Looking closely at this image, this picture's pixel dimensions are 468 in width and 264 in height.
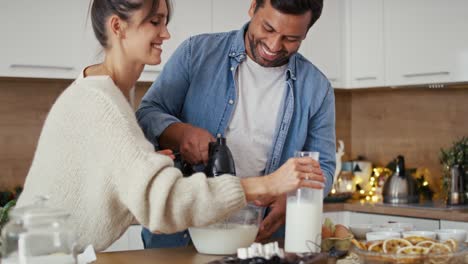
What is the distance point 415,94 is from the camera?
4.51 meters

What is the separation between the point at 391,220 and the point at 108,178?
2.52 meters

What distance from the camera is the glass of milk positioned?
6.15 feet

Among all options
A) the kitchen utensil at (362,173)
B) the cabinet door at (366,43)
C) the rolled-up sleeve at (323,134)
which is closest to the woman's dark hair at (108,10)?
the rolled-up sleeve at (323,134)

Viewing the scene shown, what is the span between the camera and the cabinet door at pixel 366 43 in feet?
14.2

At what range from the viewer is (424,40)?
13.4 feet

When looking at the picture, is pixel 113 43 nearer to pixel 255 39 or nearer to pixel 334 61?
pixel 255 39

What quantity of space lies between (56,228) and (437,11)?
10.3ft

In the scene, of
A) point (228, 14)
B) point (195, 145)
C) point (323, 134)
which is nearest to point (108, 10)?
point (195, 145)

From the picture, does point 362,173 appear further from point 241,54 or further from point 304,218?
point 304,218

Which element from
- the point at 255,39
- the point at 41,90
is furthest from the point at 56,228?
the point at 41,90

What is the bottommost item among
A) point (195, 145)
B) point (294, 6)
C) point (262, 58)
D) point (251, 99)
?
point (195, 145)

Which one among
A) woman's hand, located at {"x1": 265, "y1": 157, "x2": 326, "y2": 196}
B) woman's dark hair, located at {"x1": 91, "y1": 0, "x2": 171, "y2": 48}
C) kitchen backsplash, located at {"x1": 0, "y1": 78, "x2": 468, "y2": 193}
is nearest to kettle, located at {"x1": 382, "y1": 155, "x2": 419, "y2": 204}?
kitchen backsplash, located at {"x1": 0, "y1": 78, "x2": 468, "y2": 193}

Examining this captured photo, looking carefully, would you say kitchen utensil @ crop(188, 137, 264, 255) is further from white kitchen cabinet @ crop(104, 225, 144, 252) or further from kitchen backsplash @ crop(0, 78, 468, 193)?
kitchen backsplash @ crop(0, 78, 468, 193)

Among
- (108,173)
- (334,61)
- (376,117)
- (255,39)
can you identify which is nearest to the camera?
(108,173)
